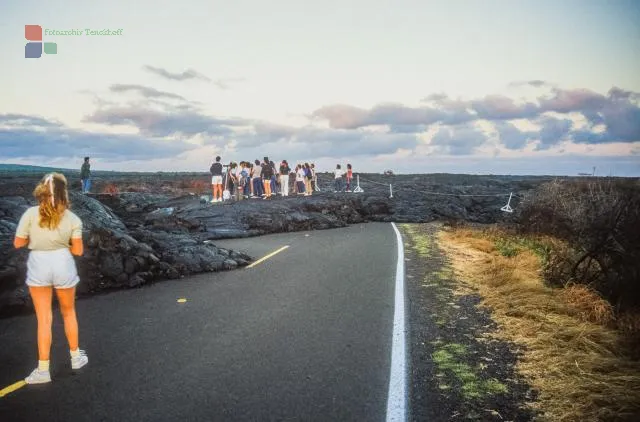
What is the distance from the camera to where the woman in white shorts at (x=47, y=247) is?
14.4 ft

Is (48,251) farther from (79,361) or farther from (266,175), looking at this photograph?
(266,175)

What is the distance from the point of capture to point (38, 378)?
4473mm

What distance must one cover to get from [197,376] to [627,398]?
4.14 meters

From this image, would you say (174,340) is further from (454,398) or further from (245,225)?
(245,225)

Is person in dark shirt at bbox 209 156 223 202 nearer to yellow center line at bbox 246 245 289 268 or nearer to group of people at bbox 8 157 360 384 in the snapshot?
yellow center line at bbox 246 245 289 268

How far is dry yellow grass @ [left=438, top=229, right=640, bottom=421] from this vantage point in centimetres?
401

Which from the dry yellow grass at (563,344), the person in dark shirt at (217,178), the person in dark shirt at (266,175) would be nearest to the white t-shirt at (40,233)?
the dry yellow grass at (563,344)

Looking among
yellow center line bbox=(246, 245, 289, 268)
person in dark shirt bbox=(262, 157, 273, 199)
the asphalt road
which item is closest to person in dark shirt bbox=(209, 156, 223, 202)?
person in dark shirt bbox=(262, 157, 273, 199)

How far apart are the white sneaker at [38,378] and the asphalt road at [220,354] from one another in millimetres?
81

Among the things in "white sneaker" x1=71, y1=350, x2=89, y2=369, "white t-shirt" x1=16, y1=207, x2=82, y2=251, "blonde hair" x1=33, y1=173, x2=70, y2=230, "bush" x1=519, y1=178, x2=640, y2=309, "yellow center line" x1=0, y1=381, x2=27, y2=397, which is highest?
"blonde hair" x1=33, y1=173, x2=70, y2=230

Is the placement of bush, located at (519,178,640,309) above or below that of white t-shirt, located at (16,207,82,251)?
below

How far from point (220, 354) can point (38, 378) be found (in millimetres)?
1852

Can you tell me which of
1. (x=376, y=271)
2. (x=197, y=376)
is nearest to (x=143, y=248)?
(x=376, y=271)

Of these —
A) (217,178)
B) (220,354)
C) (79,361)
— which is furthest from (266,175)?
(79,361)
